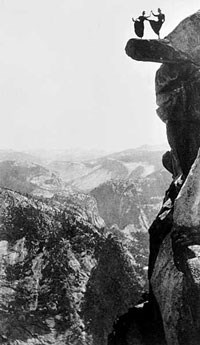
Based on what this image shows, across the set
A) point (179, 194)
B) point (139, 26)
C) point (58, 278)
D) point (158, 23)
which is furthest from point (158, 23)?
point (58, 278)

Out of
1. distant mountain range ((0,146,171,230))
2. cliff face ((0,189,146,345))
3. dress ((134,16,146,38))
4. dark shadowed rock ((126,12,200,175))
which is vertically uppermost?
distant mountain range ((0,146,171,230))

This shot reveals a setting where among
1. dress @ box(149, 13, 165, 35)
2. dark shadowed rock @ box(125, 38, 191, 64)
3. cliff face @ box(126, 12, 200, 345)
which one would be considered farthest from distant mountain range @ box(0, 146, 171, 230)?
dress @ box(149, 13, 165, 35)

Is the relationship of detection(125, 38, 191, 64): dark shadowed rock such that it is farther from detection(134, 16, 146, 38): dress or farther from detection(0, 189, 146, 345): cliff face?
detection(0, 189, 146, 345): cliff face

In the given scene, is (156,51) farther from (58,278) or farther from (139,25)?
(58,278)

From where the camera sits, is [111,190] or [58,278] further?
[111,190]

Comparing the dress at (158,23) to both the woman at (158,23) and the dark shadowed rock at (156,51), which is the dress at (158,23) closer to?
the woman at (158,23)

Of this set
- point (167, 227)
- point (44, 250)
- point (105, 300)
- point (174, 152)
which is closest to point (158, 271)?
point (167, 227)

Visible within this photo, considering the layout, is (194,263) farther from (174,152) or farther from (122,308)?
(122,308)
